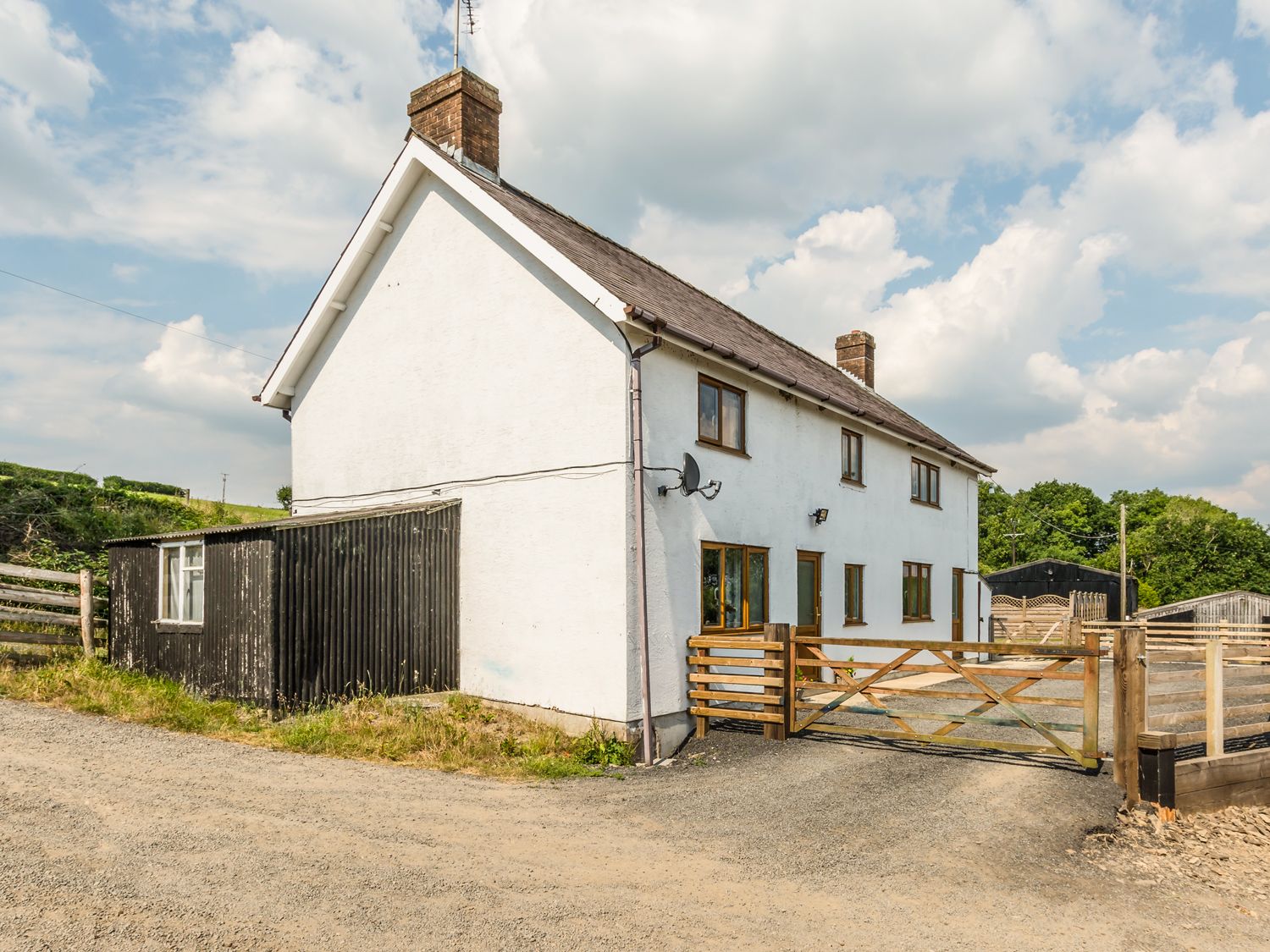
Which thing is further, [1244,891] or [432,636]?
[432,636]

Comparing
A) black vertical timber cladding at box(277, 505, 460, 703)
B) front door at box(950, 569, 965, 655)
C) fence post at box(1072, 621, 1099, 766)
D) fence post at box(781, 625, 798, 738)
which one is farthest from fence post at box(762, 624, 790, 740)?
front door at box(950, 569, 965, 655)

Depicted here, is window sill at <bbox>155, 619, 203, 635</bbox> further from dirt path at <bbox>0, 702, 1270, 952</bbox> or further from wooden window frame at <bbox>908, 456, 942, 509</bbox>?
wooden window frame at <bbox>908, 456, 942, 509</bbox>

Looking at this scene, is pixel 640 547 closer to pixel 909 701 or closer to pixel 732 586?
pixel 732 586

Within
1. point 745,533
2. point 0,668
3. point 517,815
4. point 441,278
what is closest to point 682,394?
point 745,533

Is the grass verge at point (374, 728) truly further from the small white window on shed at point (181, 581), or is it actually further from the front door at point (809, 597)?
the front door at point (809, 597)

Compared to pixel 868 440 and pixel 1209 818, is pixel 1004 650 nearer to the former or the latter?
pixel 1209 818

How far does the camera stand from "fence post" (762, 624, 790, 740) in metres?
11.6

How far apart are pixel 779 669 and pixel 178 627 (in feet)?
29.9

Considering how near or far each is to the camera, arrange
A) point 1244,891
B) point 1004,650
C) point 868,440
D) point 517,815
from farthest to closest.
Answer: point 868,440, point 1004,650, point 517,815, point 1244,891

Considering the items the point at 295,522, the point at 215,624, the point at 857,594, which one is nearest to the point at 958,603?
the point at 857,594

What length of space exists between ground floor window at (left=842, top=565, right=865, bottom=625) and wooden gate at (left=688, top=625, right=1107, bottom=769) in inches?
105

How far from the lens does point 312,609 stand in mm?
12141

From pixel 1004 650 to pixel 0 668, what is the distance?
48.1ft

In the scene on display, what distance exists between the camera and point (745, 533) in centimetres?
1382
